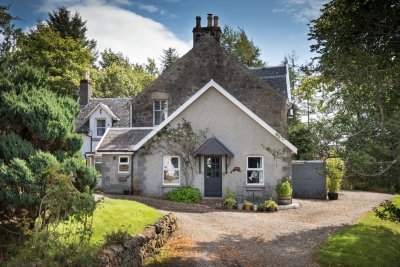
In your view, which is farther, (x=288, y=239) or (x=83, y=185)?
(x=288, y=239)

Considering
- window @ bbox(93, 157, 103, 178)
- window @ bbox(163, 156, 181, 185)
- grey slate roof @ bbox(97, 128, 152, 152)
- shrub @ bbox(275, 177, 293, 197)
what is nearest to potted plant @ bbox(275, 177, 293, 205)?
shrub @ bbox(275, 177, 293, 197)

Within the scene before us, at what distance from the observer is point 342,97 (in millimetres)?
11344

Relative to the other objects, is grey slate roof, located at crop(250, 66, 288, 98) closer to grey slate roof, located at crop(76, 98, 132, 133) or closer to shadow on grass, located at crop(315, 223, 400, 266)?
grey slate roof, located at crop(76, 98, 132, 133)

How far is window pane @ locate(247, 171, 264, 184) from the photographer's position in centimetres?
2072

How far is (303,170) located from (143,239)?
703 inches

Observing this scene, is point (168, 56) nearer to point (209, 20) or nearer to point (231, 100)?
point (209, 20)

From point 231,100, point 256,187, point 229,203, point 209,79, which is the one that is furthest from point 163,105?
point 229,203

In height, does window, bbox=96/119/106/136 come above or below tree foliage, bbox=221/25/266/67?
below

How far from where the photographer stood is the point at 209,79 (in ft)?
84.2

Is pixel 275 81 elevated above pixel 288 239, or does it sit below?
above

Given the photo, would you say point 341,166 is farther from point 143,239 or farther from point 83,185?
point 83,185

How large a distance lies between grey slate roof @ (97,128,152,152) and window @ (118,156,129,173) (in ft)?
2.35

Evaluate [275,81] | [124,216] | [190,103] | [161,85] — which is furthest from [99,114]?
[124,216]

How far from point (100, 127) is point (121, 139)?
882 centimetres
